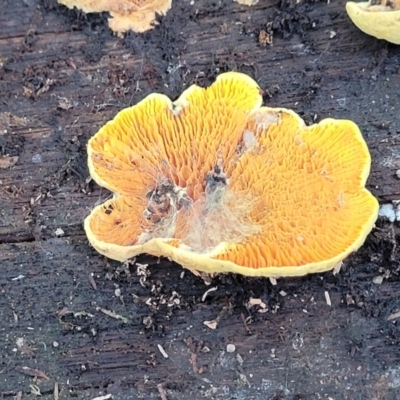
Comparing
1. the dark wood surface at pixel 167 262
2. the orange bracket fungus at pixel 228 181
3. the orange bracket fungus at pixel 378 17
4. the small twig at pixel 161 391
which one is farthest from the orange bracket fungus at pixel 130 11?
the small twig at pixel 161 391

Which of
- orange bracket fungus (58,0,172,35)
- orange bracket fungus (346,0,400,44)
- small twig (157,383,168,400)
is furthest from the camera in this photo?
orange bracket fungus (58,0,172,35)

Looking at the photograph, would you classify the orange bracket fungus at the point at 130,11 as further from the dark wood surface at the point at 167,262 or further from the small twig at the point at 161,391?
the small twig at the point at 161,391

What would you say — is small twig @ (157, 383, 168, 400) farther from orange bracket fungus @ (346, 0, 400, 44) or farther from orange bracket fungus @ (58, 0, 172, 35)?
orange bracket fungus @ (346, 0, 400, 44)

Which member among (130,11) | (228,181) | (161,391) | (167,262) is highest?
(130,11)

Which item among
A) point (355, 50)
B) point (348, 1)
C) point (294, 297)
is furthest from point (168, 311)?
point (348, 1)

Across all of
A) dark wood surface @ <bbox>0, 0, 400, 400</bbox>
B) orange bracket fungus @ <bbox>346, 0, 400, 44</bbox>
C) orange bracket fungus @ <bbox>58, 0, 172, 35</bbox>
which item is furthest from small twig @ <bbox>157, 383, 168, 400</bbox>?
orange bracket fungus @ <bbox>346, 0, 400, 44</bbox>

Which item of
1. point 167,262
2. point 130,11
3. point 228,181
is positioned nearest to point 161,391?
point 167,262

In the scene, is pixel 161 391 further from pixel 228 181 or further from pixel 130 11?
pixel 130 11
